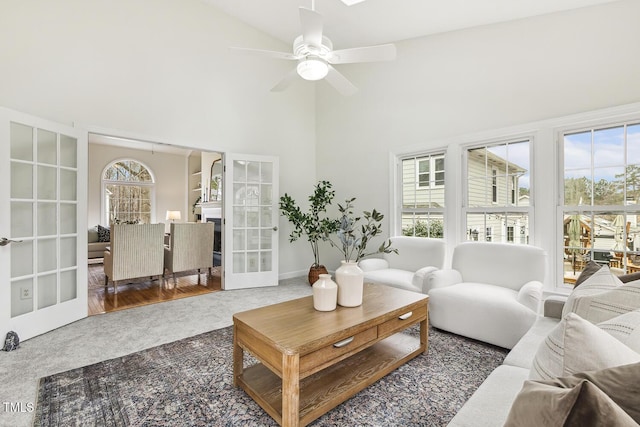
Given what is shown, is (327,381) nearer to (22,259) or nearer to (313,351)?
(313,351)

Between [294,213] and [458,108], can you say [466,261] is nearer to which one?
[458,108]

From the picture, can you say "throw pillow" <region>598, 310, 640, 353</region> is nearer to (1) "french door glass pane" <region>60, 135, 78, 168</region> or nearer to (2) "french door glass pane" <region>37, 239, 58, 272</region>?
(2) "french door glass pane" <region>37, 239, 58, 272</region>

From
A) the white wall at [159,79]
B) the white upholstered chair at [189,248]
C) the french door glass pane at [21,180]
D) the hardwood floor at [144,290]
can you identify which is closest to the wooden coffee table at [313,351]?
the french door glass pane at [21,180]

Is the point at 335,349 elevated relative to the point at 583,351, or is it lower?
lower

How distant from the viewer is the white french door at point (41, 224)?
2.65 meters

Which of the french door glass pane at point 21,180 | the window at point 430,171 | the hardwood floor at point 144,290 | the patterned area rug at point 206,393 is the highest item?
the window at point 430,171

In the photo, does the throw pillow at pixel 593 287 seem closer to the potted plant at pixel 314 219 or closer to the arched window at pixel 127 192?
the potted plant at pixel 314 219

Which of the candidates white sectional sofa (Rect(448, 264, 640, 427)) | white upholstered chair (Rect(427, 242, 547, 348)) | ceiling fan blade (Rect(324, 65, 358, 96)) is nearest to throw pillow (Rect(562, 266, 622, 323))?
white sectional sofa (Rect(448, 264, 640, 427))

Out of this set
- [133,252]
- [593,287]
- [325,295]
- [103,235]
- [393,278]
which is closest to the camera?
[593,287]

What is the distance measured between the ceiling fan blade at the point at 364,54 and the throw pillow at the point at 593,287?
200cm

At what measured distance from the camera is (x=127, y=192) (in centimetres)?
827

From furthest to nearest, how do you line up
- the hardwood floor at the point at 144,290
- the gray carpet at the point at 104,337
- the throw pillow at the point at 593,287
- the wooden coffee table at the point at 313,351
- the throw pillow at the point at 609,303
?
the hardwood floor at the point at 144,290 < the gray carpet at the point at 104,337 < the wooden coffee table at the point at 313,351 < the throw pillow at the point at 593,287 < the throw pillow at the point at 609,303

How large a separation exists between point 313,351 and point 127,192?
849cm

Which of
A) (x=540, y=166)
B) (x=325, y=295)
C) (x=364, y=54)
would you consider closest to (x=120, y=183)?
(x=364, y=54)
